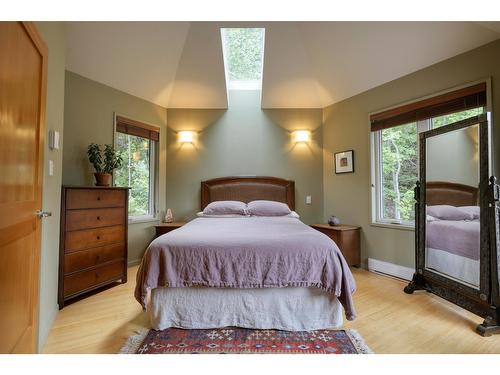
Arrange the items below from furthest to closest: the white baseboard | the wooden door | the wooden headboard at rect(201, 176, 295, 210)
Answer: the wooden headboard at rect(201, 176, 295, 210) < the white baseboard < the wooden door

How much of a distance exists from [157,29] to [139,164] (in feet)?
5.80

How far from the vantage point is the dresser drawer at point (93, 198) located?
2.28m

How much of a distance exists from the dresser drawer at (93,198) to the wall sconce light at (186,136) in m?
1.39

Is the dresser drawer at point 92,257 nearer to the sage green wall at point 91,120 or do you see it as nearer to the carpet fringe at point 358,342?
the sage green wall at point 91,120

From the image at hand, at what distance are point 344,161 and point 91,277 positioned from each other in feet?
11.3

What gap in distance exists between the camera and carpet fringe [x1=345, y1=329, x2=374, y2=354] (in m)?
1.57

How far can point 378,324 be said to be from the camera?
1.91 meters

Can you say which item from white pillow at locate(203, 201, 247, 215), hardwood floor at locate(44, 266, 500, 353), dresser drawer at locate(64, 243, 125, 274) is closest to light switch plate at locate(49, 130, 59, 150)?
dresser drawer at locate(64, 243, 125, 274)

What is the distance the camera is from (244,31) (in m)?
3.51

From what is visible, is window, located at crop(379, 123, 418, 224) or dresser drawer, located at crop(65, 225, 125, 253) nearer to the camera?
dresser drawer, located at crop(65, 225, 125, 253)

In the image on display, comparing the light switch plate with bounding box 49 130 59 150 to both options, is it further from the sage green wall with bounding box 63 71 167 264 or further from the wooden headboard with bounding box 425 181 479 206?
the wooden headboard with bounding box 425 181 479 206

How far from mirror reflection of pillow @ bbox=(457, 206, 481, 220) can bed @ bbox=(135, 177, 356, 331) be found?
1196 millimetres

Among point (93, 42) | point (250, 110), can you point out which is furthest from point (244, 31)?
point (93, 42)

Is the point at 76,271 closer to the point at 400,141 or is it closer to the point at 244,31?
the point at 244,31
